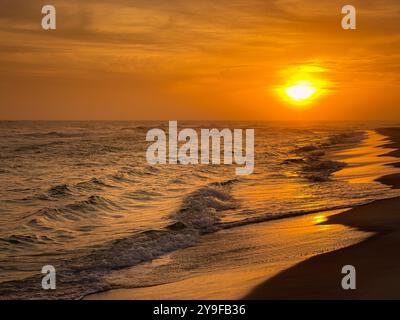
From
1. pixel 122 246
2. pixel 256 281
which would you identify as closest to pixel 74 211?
pixel 122 246

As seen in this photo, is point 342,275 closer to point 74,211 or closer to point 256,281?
point 256,281

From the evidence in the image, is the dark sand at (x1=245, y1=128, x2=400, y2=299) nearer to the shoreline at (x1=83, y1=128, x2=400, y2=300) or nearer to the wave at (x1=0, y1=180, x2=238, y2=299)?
the shoreline at (x1=83, y1=128, x2=400, y2=300)

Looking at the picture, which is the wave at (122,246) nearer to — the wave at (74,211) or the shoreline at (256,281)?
the wave at (74,211)

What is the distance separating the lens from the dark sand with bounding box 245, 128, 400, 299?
7.63 meters

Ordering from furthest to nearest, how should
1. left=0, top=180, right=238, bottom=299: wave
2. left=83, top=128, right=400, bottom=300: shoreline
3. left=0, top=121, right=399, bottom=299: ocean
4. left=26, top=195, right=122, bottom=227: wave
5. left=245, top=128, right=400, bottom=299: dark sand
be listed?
left=26, top=195, right=122, bottom=227: wave
left=0, top=121, right=399, bottom=299: ocean
left=0, top=180, right=238, bottom=299: wave
left=83, top=128, right=400, bottom=300: shoreline
left=245, top=128, right=400, bottom=299: dark sand

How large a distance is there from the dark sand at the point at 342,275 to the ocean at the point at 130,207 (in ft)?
5.58

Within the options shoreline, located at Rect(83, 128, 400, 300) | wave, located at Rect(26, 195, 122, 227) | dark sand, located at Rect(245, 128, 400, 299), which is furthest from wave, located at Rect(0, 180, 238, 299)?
dark sand, located at Rect(245, 128, 400, 299)

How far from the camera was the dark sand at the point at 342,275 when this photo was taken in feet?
25.0

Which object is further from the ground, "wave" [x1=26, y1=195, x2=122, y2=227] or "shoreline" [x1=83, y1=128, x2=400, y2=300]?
"wave" [x1=26, y1=195, x2=122, y2=227]

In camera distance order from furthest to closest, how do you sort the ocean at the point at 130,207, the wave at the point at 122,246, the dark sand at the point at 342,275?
the ocean at the point at 130,207 → the wave at the point at 122,246 → the dark sand at the point at 342,275

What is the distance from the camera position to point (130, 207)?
1695cm

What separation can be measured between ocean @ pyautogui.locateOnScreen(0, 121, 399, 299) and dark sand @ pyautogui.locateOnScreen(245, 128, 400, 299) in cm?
170

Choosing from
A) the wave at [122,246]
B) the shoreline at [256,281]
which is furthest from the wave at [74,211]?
the shoreline at [256,281]
